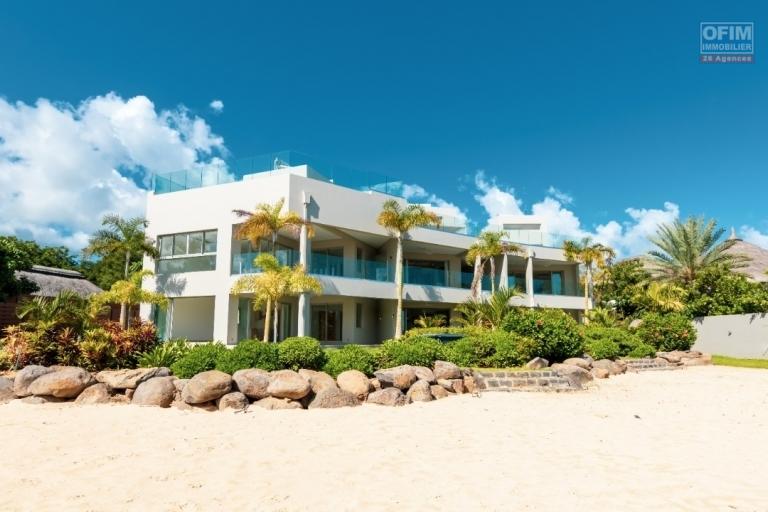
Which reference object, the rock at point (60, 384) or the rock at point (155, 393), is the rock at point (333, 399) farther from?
the rock at point (60, 384)

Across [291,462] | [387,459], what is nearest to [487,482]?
[387,459]

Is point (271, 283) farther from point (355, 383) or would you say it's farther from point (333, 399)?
point (333, 399)

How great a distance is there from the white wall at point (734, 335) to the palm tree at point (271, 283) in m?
20.5

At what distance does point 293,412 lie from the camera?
9.55 metres

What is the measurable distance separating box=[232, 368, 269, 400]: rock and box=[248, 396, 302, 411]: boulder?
0.47 feet

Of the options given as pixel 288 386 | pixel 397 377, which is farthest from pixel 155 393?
pixel 397 377

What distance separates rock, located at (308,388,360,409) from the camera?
9.92 meters

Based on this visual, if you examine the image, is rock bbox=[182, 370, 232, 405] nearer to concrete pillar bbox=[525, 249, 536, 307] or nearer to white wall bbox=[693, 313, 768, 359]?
concrete pillar bbox=[525, 249, 536, 307]

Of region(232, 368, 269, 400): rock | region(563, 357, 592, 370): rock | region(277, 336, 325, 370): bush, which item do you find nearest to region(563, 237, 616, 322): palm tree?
region(563, 357, 592, 370): rock

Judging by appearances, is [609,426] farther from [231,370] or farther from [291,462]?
[231,370]

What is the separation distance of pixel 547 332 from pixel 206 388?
9.86 metres

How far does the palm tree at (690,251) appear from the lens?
93.8 feet

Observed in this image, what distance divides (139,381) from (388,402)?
523 centimetres

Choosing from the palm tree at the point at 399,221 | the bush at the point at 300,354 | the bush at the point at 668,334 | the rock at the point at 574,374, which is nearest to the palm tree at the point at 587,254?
the bush at the point at 668,334
